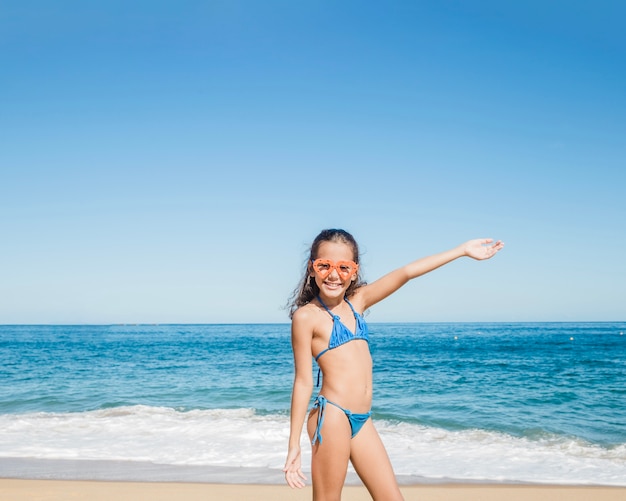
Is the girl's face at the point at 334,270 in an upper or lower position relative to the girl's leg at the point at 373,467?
upper

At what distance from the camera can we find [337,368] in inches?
A: 129

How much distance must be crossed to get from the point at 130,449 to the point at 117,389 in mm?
9006

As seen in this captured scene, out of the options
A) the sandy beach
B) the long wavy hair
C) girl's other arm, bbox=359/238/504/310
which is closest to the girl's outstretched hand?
girl's other arm, bbox=359/238/504/310

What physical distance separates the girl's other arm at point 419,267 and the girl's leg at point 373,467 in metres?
0.80

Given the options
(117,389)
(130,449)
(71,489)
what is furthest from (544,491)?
(117,389)

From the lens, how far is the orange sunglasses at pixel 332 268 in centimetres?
336

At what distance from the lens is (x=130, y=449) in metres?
8.77

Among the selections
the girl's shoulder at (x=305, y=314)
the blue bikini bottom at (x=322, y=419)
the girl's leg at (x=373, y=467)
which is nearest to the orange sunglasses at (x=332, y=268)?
the girl's shoulder at (x=305, y=314)

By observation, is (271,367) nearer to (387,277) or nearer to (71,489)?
(71,489)

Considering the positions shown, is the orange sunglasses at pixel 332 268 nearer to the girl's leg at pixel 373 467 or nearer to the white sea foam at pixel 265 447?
the girl's leg at pixel 373 467

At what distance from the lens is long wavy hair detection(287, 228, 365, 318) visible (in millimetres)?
3492

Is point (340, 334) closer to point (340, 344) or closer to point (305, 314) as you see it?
point (340, 344)

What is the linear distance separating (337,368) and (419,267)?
76 centimetres

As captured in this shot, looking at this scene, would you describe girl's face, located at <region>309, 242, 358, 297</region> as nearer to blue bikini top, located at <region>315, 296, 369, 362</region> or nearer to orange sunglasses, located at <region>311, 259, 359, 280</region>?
orange sunglasses, located at <region>311, 259, 359, 280</region>
